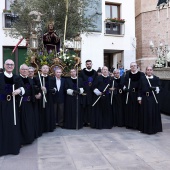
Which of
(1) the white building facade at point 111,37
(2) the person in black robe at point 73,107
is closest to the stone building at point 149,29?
(1) the white building facade at point 111,37

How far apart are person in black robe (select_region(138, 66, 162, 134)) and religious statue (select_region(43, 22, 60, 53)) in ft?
11.5

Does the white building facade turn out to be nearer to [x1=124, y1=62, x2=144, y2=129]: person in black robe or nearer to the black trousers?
the black trousers

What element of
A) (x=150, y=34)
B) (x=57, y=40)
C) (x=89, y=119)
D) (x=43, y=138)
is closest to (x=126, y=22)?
(x=150, y=34)

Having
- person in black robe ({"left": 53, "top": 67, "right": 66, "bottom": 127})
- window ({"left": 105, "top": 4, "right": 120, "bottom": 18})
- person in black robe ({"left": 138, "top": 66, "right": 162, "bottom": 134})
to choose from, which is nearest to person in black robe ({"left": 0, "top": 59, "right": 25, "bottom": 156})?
person in black robe ({"left": 53, "top": 67, "right": 66, "bottom": 127})

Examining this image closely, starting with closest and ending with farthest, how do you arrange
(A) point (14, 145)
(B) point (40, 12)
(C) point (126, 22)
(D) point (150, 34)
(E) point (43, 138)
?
(A) point (14, 145) < (E) point (43, 138) < (B) point (40, 12) < (C) point (126, 22) < (D) point (150, 34)

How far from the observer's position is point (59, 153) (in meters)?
5.31

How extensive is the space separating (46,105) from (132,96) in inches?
97.2

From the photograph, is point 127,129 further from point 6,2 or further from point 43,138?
point 6,2

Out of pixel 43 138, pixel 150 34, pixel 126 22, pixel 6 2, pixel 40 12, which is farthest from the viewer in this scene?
pixel 150 34

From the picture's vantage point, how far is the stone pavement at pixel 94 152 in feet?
15.2

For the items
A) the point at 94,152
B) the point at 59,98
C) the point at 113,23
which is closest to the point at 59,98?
the point at 59,98

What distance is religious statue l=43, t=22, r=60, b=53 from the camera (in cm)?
895

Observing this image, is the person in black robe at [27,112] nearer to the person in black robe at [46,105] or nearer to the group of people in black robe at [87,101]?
the group of people in black robe at [87,101]

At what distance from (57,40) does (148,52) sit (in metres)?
13.4
